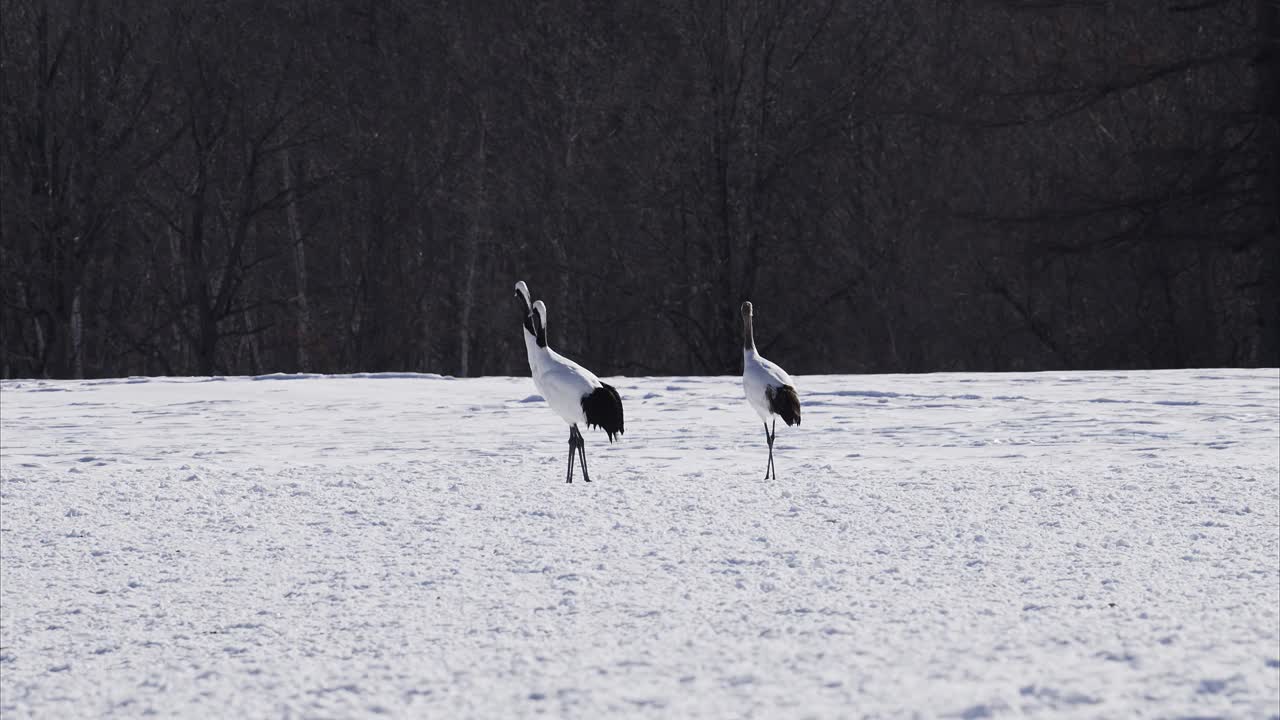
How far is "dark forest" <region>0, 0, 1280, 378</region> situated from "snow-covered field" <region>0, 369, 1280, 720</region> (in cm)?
1137

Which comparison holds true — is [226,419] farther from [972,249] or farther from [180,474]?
[972,249]

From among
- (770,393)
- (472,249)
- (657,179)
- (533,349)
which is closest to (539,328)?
(533,349)

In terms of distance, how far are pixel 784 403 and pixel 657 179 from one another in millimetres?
16354

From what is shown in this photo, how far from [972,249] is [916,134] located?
2.33 m

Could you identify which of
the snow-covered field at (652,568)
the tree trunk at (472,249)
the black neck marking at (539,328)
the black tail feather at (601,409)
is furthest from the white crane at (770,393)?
the tree trunk at (472,249)

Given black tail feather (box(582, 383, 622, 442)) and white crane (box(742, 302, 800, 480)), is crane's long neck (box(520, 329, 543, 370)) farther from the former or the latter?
white crane (box(742, 302, 800, 480))

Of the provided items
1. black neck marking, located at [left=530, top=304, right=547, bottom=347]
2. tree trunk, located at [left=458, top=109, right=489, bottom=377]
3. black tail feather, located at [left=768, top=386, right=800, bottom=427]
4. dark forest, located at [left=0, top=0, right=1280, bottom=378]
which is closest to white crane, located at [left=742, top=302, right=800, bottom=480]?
black tail feather, located at [left=768, top=386, right=800, bottom=427]

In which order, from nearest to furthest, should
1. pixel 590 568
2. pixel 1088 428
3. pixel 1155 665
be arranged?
pixel 1155 665, pixel 590 568, pixel 1088 428

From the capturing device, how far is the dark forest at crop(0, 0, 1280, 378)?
24984 millimetres

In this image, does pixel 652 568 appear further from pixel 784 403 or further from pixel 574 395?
pixel 784 403

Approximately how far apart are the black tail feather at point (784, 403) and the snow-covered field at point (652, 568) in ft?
1.29

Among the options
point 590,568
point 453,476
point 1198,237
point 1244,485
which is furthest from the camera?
point 1198,237

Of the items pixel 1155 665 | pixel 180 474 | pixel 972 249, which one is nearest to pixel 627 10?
pixel 972 249

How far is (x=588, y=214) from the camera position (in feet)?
90.9
